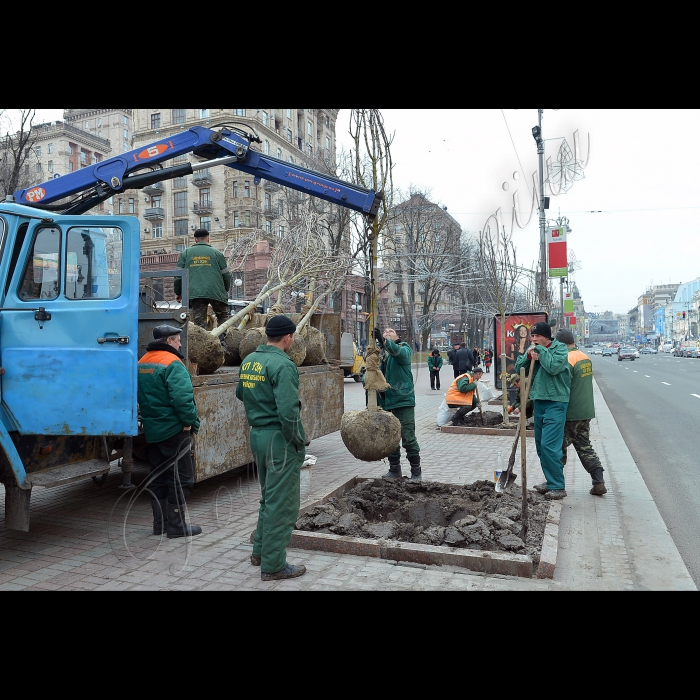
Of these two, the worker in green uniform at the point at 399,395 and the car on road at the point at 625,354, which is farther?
the car on road at the point at 625,354

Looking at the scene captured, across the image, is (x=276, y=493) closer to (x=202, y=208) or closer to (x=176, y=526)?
(x=176, y=526)

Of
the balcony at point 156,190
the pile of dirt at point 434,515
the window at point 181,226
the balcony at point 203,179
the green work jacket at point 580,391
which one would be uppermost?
the balcony at point 203,179

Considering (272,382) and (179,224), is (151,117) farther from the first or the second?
(272,382)

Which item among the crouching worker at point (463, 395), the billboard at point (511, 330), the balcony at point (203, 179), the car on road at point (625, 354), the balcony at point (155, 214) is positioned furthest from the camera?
the car on road at point (625, 354)

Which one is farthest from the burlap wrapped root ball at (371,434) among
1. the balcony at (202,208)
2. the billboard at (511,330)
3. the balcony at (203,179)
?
the balcony at (203,179)

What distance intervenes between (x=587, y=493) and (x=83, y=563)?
5500 millimetres

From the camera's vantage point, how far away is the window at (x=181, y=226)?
146ft

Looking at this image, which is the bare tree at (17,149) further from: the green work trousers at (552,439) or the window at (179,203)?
the window at (179,203)

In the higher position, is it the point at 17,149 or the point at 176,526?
the point at 17,149

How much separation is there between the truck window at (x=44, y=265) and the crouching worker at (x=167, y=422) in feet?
3.16

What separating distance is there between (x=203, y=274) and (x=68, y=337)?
298 centimetres

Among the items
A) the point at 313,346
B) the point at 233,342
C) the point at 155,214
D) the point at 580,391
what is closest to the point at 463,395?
the point at 313,346

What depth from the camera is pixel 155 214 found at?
45312 millimetres

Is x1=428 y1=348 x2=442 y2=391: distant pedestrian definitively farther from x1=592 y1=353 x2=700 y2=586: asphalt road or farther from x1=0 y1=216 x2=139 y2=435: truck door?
x1=0 y1=216 x2=139 y2=435: truck door
